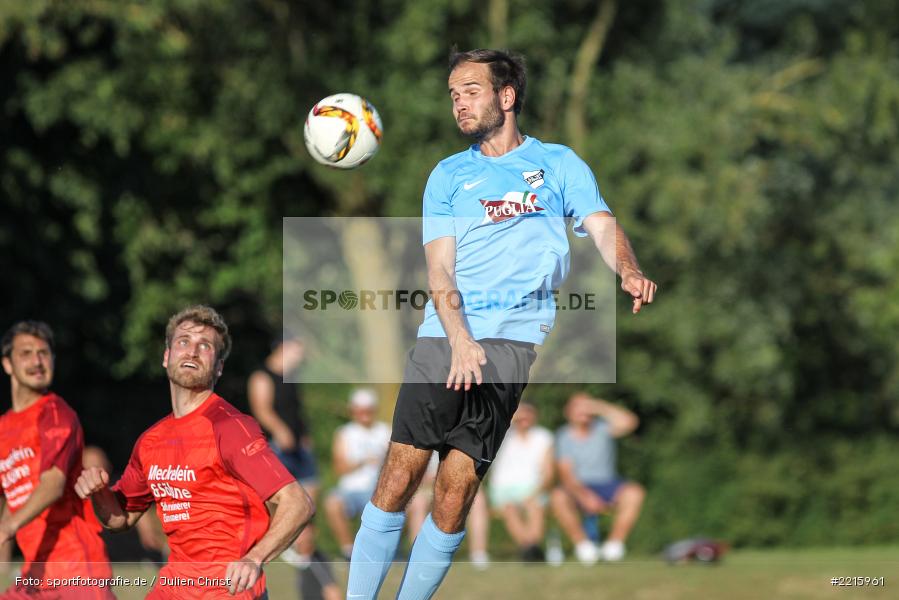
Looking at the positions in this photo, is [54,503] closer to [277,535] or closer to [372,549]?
[372,549]

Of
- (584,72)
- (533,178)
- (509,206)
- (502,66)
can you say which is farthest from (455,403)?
(584,72)

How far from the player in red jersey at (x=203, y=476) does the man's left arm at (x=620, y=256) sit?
1659 mm

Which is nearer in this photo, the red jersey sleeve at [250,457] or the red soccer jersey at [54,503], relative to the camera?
the red jersey sleeve at [250,457]

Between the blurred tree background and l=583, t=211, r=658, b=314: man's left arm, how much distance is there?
1405cm

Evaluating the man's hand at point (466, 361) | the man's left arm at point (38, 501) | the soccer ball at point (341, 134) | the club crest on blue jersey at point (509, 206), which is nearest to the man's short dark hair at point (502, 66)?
the club crest on blue jersey at point (509, 206)

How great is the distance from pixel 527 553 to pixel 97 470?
788cm

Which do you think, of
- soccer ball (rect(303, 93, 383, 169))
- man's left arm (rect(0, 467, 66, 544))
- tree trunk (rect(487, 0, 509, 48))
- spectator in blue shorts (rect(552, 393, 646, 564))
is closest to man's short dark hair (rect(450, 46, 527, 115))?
soccer ball (rect(303, 93, 383, 169))

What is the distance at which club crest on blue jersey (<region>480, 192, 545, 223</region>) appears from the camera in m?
6.14

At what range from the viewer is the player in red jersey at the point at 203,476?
18.4ft

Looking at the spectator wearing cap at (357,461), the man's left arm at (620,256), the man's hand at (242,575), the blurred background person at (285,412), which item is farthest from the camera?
the spectator wearing cap at (357,461)

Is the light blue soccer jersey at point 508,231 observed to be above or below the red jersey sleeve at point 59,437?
above

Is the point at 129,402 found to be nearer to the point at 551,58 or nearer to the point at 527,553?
the point at 551,58

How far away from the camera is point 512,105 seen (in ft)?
20.8

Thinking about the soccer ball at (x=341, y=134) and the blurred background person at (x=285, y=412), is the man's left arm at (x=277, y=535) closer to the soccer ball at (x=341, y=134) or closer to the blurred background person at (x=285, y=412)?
the soccer ball at (x=341, y=134)
